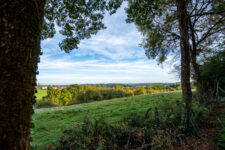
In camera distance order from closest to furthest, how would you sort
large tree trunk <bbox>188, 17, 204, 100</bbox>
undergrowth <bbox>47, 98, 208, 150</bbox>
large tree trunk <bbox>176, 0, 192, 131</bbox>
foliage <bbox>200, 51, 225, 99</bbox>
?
undergrowth <bbox>47, 98, 208, 150</bbox>
large tree trunk <bbox>176, 0, 192, 131</bbox>
large tree trunk <bbox>188, 17, 204, 100</bbox>
foliage <bbox>200, 51, 225, 99</bbox>

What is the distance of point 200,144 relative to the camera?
2850 mm

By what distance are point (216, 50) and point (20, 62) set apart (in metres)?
10.8

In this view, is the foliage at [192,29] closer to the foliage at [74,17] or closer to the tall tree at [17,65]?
the foliage at [74,17]

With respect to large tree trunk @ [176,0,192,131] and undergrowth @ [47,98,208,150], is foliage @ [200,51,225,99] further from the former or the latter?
undergrowth @ [47,98,208,150]

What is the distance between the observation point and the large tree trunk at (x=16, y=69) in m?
0.79

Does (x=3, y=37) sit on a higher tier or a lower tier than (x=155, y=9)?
lower

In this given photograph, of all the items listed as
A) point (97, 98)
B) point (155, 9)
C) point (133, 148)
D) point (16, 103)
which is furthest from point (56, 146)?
Result: point (97, 98)

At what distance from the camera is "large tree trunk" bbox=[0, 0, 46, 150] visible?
2.60 ft

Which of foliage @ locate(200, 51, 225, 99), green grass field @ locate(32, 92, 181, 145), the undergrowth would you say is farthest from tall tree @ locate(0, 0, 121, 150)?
foliage @ locate(200, 51, 225, 99)

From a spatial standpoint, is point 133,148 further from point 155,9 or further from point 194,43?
point 194,43

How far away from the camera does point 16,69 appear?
878 millimetres

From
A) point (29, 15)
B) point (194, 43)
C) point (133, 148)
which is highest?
point (194, 43)

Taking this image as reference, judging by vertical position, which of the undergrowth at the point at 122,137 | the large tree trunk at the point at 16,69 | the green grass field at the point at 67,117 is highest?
the large tree trunk at the point at 16,69

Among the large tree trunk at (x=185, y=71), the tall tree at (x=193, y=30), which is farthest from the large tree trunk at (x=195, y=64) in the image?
the large tree trunk at (x=185, y=71)
